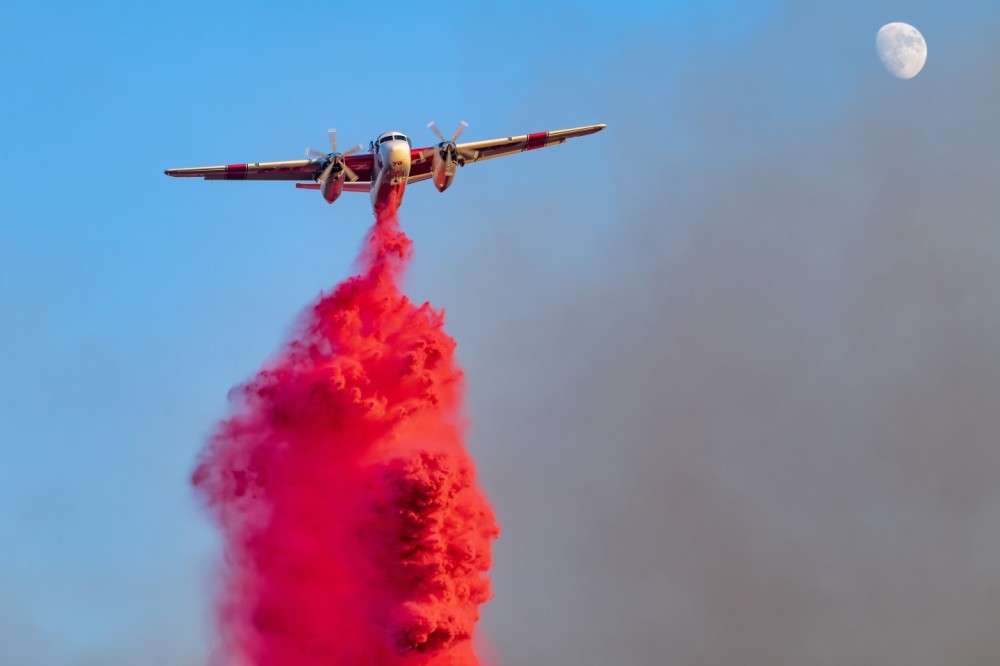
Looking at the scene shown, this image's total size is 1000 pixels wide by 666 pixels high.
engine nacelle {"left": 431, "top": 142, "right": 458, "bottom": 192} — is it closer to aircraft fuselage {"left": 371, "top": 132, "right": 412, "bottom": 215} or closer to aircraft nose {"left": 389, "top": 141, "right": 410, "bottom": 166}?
aircraft fuselage {"left": 371, "top": 132, "right": 412, "bottom": 215}

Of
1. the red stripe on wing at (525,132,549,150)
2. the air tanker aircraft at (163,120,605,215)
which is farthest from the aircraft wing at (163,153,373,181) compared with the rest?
the red stripe on wing at (525,132,549,150)

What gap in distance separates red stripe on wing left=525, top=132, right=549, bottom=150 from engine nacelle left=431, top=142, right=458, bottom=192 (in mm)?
4769

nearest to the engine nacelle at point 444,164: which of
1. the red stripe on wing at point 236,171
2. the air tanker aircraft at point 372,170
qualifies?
the air tanker aircraft at point 372,170

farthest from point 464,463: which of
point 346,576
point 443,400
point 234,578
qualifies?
point 234,578

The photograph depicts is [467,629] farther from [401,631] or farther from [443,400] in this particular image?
[443,400]

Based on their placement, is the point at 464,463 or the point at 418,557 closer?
the point at 418,557

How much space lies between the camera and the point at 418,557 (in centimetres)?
4634

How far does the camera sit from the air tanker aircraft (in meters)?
49.5

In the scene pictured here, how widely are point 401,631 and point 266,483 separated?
9.03 meters

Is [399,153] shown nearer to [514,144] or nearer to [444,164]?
[444,164]

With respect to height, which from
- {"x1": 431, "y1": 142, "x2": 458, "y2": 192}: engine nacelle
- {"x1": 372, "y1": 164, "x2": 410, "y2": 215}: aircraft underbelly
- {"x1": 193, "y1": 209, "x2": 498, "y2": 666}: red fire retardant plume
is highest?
{"x1": 431, "y1": 142, "x2": 458, "y2": 192}: engine nacelle

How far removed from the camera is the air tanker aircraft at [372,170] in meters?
49.5

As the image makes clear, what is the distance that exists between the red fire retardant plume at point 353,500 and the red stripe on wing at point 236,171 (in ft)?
22.4

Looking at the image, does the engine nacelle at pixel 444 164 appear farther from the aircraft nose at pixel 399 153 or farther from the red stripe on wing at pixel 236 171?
the red stripe on wing at pixel 236 171
